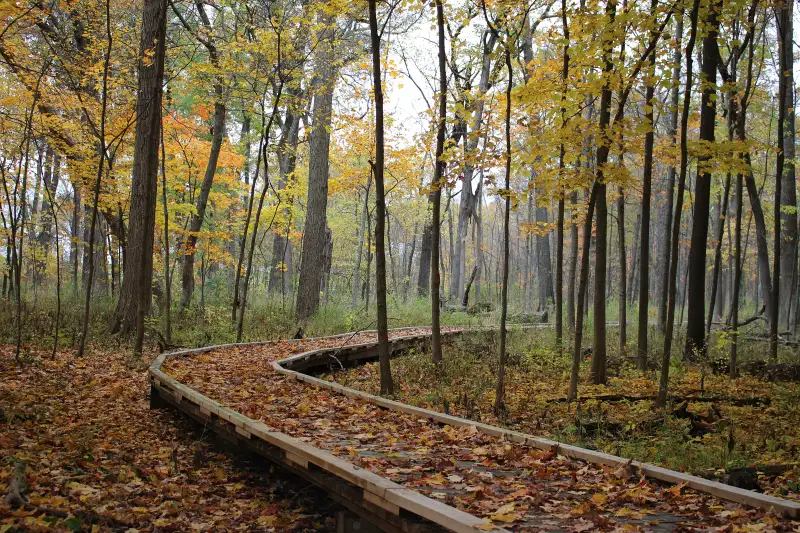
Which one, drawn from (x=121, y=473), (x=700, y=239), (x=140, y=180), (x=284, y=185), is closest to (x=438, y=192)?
(x=121, y=473)

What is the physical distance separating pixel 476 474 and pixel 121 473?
3215 millimetres

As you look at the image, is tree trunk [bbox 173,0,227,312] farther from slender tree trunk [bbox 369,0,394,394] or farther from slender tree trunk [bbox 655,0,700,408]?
slender tree trunk [bbox 655,0,700,408]

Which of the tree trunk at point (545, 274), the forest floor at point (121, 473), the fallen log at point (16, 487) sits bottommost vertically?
the forest floor at point (121, 473)

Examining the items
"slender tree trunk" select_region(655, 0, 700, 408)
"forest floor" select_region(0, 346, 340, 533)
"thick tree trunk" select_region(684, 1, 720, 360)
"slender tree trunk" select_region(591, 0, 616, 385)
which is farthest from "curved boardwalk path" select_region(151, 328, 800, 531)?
"thick tree trunk" select_region(684, 1, 720, 360)

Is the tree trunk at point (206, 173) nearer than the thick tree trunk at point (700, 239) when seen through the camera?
No

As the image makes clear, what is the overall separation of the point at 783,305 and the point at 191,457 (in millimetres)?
17917

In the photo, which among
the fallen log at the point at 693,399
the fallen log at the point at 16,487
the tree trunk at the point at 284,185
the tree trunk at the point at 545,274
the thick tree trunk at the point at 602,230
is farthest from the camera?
the tree trunk at the point at 545,274

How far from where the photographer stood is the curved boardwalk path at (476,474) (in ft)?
10.9

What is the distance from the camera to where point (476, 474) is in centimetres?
420

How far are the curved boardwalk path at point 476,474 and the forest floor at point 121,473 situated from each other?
0.55 metres

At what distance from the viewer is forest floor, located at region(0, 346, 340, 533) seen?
411cm

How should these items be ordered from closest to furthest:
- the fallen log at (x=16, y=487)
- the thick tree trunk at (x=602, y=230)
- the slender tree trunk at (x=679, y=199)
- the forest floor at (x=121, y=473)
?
the fallen log at (x=16, y=487) → the forest floor at (x=121, y=473) → the slender tree trunk at (x=679, y=199) → the thick tree trunk at (x=602, y=230)

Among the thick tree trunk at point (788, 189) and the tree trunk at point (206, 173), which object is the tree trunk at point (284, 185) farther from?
the thick tree trunk at point (788, 189)

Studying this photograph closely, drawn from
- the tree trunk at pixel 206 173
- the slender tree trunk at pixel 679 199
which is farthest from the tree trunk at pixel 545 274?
the slender tree trunk at pixel 679 199
